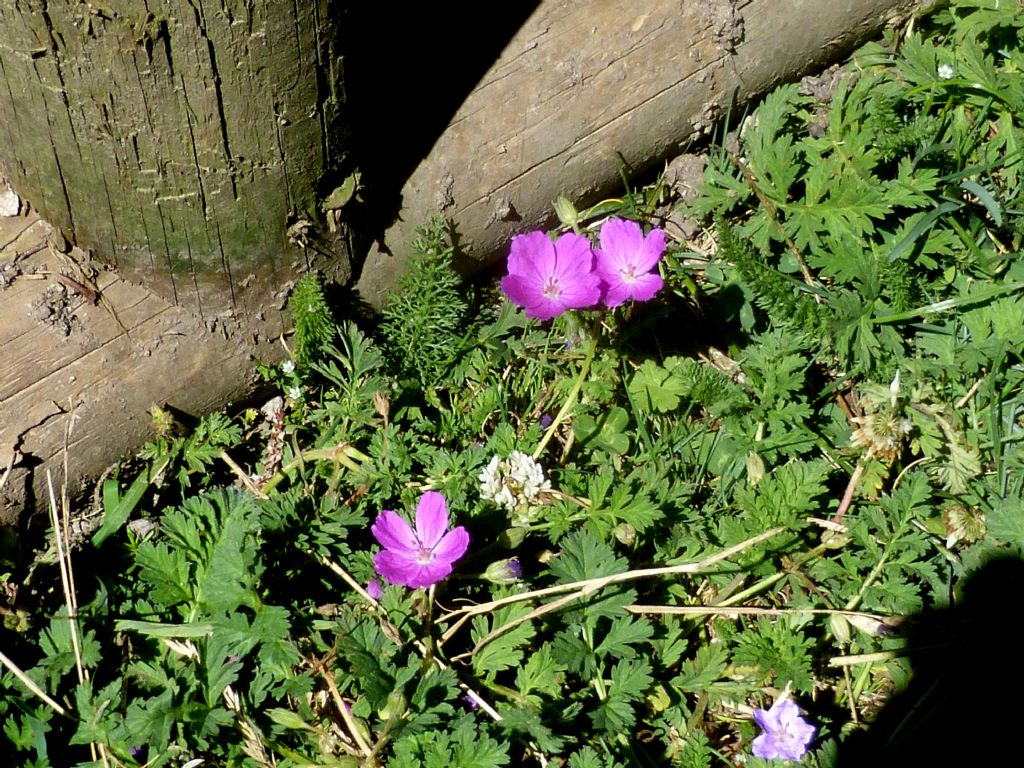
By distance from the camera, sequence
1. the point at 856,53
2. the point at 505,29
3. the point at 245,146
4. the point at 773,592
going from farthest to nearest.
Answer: the point at 856,53 → the point at 505,29 → the point at 773,592 → the point at 245,146

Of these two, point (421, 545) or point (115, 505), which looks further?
point (115, 505)

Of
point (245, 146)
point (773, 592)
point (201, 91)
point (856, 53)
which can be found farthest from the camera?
point (856, 53)

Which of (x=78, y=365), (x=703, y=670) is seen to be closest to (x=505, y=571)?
(x=703, y=670)

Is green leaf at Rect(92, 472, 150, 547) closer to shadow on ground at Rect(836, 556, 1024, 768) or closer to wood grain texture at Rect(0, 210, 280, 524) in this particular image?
wood grain texture at Rect(0, 210, 280, 524)

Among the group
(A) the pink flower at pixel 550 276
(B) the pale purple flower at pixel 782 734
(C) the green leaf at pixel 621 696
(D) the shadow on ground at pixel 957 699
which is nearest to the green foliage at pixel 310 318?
(A) the pink flower at pixel 550 276

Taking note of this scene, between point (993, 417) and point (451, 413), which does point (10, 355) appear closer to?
point (451, 413)

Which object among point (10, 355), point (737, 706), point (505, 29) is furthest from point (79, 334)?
point (737, 706)

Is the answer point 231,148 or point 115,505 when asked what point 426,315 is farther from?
point 115,505

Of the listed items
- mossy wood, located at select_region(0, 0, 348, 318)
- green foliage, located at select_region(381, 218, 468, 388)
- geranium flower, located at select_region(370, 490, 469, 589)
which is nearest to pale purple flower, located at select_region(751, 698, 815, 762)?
geranium flower, located at select_region(370, 490, 469, 589)
